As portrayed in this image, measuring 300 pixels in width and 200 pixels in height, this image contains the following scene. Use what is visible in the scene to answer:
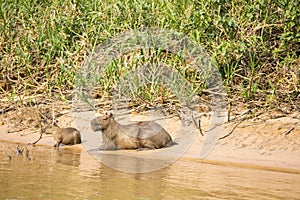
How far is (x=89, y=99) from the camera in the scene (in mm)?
7473

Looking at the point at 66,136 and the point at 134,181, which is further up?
the point at 66,136

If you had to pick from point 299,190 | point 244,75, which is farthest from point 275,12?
point 299,190

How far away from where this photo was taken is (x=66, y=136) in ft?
22.0

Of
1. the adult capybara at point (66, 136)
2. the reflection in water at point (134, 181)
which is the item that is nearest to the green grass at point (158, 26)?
the adult capybara at point (66, 136)

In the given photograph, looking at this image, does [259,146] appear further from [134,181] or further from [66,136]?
[66,136]

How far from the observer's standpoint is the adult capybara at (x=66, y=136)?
6.69 metres

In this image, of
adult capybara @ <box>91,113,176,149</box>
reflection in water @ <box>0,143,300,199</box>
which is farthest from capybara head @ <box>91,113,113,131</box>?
reflection in water @ <box>0,143,300,199</box>

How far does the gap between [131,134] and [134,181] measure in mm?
1461

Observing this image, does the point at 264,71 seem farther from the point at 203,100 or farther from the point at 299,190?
the point at 299,190

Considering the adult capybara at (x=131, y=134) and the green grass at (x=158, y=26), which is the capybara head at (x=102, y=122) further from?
the green grass at (x=158, y=26)

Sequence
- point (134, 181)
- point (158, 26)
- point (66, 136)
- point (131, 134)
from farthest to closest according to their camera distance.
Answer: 1. point (158, 26)
2. point (66, 136)
3. point (131, 134)
4. point (134, 181)

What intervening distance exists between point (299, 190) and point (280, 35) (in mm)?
2728

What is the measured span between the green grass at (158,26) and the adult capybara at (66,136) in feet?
2.74

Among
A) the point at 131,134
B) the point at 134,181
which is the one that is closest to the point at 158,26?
the point at 131,134
